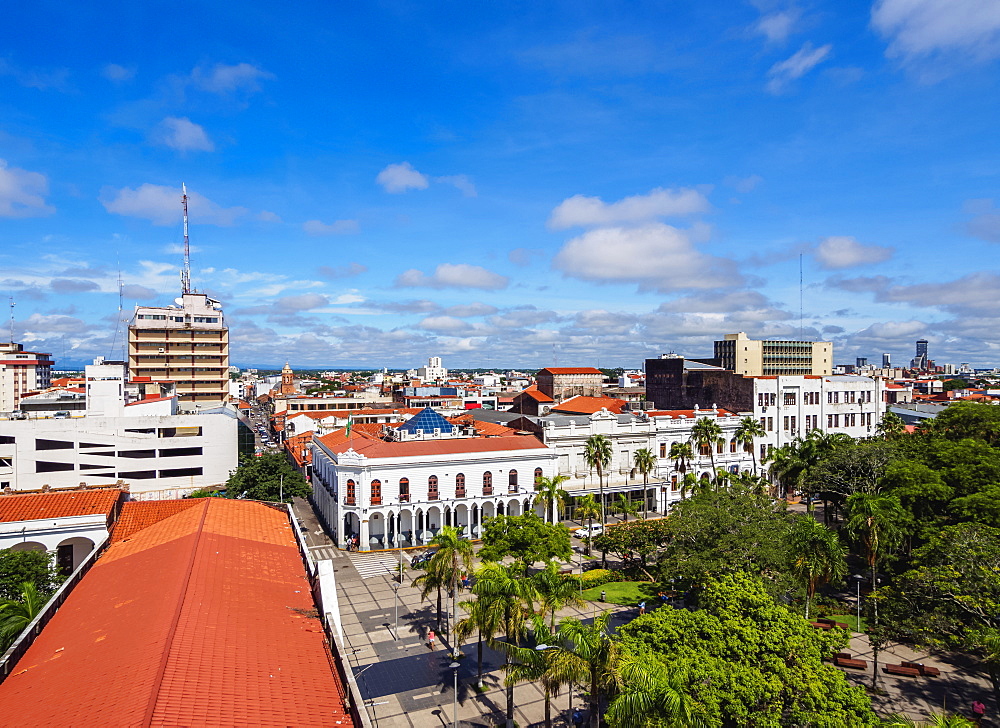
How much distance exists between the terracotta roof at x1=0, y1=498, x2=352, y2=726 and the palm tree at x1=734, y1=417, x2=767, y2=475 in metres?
54.8

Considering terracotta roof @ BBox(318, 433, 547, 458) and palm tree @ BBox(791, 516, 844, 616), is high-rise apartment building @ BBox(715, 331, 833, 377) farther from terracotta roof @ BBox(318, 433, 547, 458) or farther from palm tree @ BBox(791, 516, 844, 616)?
palm tree @ BBox(791, 516, 844, 616)

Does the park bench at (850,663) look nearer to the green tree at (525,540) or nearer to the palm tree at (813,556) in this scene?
the palm tree at (813,556)

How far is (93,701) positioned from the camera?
16219 millimetres

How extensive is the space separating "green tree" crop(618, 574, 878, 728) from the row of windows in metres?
35.6

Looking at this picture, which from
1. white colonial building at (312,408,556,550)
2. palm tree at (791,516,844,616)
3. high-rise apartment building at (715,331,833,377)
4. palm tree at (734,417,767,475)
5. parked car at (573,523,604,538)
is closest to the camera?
palm tree at (791,516,844,616)

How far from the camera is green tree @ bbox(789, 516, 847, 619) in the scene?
35000 mm

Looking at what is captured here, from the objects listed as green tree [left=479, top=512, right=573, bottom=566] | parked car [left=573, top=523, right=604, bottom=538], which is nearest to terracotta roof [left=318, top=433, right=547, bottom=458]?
parked car [left=573, top=523, right=604, bottom=538]

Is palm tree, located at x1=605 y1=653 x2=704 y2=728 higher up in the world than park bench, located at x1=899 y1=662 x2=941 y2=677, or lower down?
higher up

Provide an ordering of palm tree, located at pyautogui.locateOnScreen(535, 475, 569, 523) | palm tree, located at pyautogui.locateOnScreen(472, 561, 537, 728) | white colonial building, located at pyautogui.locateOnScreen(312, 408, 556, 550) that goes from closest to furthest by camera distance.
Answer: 1. palm tree, located at pyautogui.locateOnScreen(472, 561, 537, 728)
2. palm tree, located at pyautogui.locateOnScreen(535, 475, 569, 523)
3. white colonial building, located at pyautogui.locateOnScreen(312, 408, 556, 550)

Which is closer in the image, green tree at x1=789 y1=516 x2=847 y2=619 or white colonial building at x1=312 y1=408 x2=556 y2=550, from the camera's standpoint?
green tree at x1=789 y1=516 x2=847 y2=619

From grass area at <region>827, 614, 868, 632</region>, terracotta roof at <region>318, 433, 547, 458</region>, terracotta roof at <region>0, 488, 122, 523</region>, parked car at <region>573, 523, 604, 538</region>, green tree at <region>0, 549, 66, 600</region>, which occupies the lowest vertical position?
grass area at <region>827, 614, 868, 632</region>

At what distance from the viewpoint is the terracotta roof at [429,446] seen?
59.2 meters

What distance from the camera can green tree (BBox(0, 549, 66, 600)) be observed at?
29906 millimetres

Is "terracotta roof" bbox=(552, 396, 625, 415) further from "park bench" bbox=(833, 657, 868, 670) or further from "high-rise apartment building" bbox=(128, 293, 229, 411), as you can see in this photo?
"high-rise apartment building" bbox=(128, 293, 229, 411)
